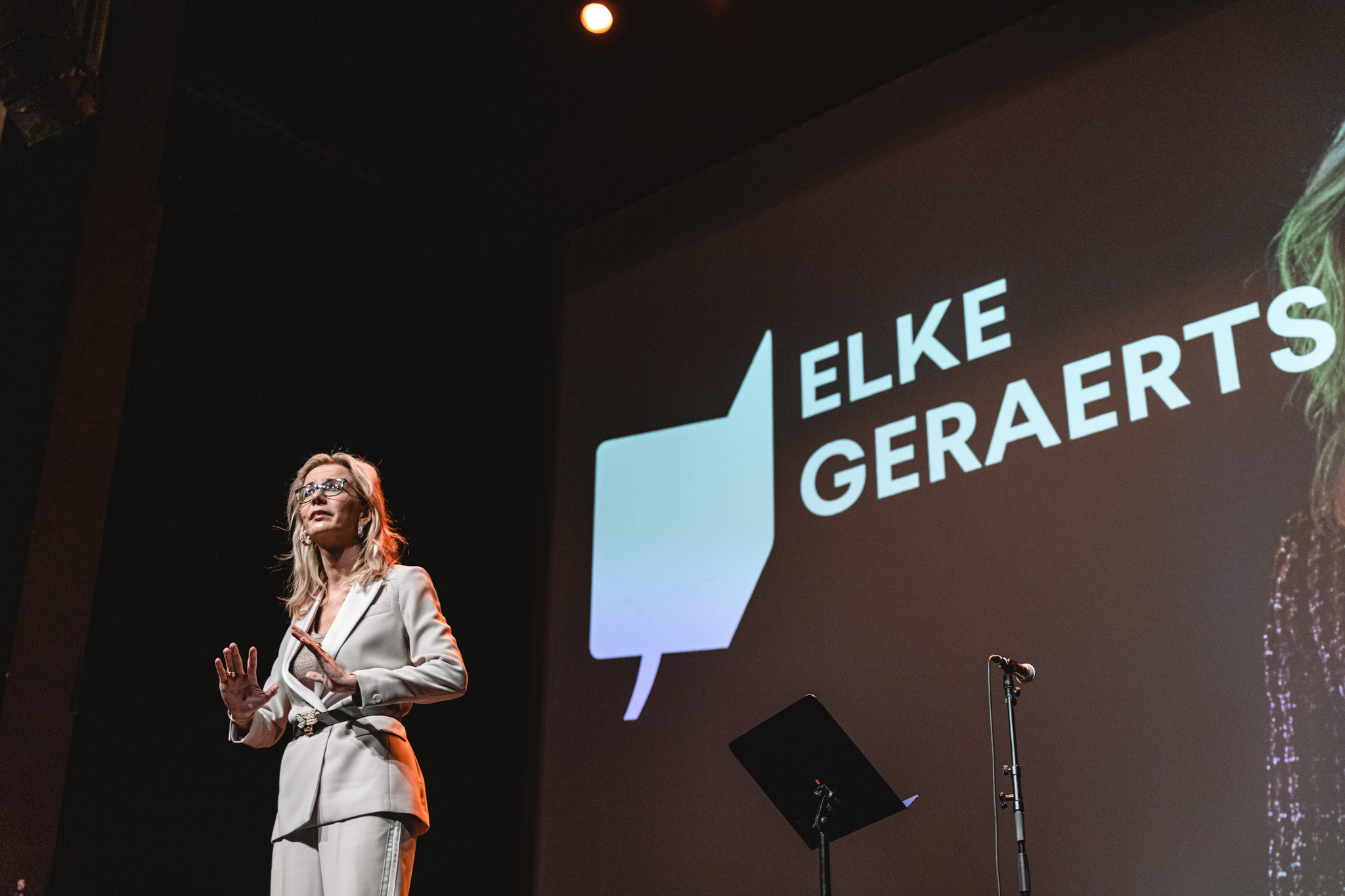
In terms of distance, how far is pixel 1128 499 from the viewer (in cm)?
373

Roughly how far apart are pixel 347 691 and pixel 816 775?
1.29 m

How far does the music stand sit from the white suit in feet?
2.96

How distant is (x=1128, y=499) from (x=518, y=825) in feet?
9.35

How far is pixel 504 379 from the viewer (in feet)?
18.5

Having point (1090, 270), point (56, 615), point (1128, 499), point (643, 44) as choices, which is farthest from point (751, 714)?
point (643, 44)

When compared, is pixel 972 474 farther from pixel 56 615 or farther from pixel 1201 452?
pixel 56 615

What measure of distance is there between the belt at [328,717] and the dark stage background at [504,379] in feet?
4.56

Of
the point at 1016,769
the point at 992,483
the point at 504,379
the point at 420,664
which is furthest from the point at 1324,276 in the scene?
the point at 504,379

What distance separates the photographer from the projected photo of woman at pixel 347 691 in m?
2.34

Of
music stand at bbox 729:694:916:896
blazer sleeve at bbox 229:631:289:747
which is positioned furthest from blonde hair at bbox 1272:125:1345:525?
blazer sleeve at bbox 229:631:289:747

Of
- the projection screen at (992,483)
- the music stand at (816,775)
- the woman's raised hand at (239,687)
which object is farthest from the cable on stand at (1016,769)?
the woman's raised hand at (239,687)

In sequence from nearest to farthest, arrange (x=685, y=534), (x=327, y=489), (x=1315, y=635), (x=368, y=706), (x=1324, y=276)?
(x=368, y=706) < (x=327, y=489) < (x=1315, y=635) < (x=1324, y=276) < (x=685, y=534)

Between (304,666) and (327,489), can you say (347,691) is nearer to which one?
(304,666)

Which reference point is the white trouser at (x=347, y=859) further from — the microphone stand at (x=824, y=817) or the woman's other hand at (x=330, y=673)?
the microphone stand at (x=824, y=817)
